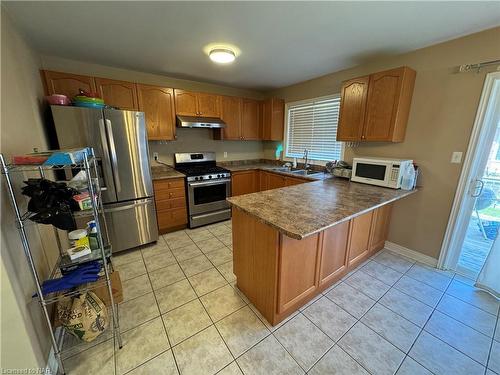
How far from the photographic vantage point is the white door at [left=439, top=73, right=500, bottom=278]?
1.85m

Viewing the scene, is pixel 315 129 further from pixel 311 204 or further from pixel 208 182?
pixel 311 204

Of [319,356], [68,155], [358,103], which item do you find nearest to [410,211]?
[358,103]

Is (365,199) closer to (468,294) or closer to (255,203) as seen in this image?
(255,203)

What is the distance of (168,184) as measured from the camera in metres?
2.98

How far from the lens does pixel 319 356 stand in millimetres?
1374

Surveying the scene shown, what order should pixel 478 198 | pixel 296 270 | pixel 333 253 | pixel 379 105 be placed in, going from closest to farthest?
1. pixel 296 270
2. pixel 333 253
3. pixel 478 198
4. pixel 379 105

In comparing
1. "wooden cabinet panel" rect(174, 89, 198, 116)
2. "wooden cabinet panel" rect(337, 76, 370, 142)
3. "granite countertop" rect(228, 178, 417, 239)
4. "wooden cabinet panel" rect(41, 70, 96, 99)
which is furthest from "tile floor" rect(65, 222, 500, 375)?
"wooden cabinet panel" rect(174, 89, 198, 116)

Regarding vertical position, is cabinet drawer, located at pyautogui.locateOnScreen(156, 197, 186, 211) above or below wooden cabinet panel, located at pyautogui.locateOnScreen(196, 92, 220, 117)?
below

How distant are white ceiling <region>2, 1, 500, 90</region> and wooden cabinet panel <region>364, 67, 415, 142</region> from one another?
12.0 inches

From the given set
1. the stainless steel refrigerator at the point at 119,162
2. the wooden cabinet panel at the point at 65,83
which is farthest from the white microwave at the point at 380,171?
the wooden cabinet panel at the point at 65,83

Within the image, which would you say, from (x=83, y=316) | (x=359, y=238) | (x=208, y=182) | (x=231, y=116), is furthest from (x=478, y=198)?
(x=83, y=316)

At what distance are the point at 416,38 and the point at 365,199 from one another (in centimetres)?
168

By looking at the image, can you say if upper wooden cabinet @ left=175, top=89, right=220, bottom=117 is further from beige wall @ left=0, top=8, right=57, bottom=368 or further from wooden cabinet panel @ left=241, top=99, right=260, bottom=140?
beige wall @ left=0, top=8, right=57, bottom=368

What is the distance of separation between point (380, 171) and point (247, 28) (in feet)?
6.83
